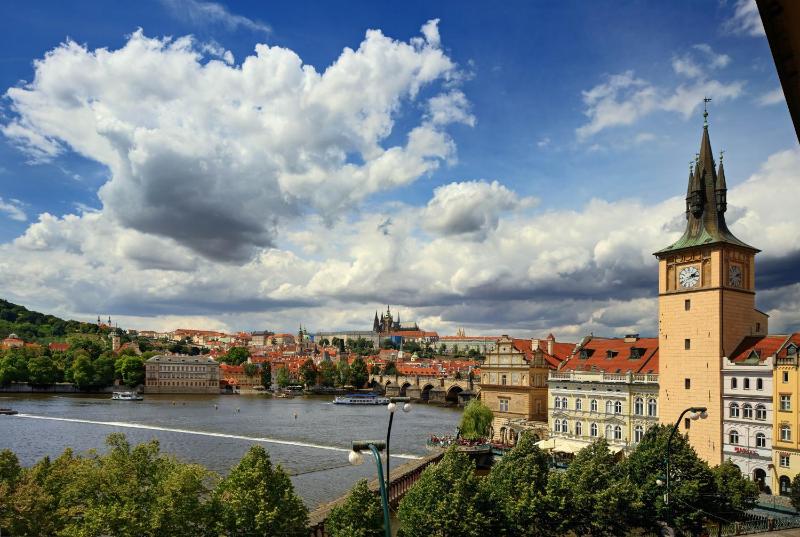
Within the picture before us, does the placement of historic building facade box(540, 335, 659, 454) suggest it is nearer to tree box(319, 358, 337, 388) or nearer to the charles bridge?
the charles bridge

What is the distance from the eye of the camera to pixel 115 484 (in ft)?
75.0

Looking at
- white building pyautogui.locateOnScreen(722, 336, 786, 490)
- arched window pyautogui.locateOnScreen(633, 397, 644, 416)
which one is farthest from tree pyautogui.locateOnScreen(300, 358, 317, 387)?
white building pyautogui.locateOnScreen(722, 336, 786, 490)

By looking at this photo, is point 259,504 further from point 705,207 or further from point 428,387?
point 428,387

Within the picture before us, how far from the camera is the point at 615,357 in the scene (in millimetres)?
51844

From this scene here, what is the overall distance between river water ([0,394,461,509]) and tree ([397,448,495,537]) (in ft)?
49.9

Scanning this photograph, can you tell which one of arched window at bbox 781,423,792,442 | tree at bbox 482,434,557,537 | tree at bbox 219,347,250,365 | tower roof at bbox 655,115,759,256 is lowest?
tree at bbox 219,347,250,365

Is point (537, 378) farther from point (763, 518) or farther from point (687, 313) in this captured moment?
point (763, 518)

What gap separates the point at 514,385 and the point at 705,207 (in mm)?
26372

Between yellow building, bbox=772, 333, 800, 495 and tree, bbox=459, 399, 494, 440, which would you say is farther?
tree, bbox=459, 399, 494, 440

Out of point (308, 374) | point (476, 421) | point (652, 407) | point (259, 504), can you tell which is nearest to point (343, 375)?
point (308, 374)

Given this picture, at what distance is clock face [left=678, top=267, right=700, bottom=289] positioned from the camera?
42.3 meters

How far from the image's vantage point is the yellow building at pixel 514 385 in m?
60.7

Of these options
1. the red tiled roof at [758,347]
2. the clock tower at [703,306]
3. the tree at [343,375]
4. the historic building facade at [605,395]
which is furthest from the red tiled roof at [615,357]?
the tree at [343,375]

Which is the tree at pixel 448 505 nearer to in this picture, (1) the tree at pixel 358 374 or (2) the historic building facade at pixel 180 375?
(2) the historic building facade at pixel 180 375
